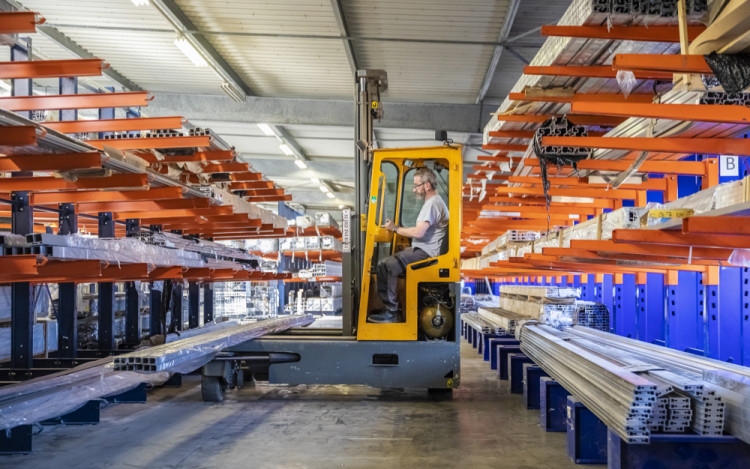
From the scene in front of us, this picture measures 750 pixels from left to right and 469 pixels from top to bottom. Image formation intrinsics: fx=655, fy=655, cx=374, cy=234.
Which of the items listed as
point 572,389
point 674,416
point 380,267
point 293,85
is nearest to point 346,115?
point 293,85

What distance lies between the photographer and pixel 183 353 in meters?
5.90

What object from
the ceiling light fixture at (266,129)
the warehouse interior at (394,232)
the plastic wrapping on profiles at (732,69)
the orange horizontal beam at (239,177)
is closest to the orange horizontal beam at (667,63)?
the warehouse interior at (394,232)

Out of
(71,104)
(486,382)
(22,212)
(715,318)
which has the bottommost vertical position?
(486,382)

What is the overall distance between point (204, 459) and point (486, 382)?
4877mm

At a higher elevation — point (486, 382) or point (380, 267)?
point (380, 267)

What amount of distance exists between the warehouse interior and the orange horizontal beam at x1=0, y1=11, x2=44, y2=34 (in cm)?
1

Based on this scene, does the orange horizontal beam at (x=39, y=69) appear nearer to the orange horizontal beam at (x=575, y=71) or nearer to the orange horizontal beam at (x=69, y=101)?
the orange horizontal beam at (x=69, y=101)

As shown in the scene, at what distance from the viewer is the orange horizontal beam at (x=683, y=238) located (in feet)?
11.6

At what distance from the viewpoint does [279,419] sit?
6.74 meters

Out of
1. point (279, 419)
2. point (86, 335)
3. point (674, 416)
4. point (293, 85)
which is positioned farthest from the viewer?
point (293, 85)

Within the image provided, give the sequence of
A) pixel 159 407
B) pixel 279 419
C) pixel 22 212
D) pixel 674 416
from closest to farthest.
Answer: pixel 674 416, pixel 22 212, pixel 279 419, pixel 159 407

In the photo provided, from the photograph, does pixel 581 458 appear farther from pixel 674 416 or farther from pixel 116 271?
pixel 116 271

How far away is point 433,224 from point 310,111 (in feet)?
22.1

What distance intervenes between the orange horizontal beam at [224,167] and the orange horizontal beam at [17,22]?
3.75 m
